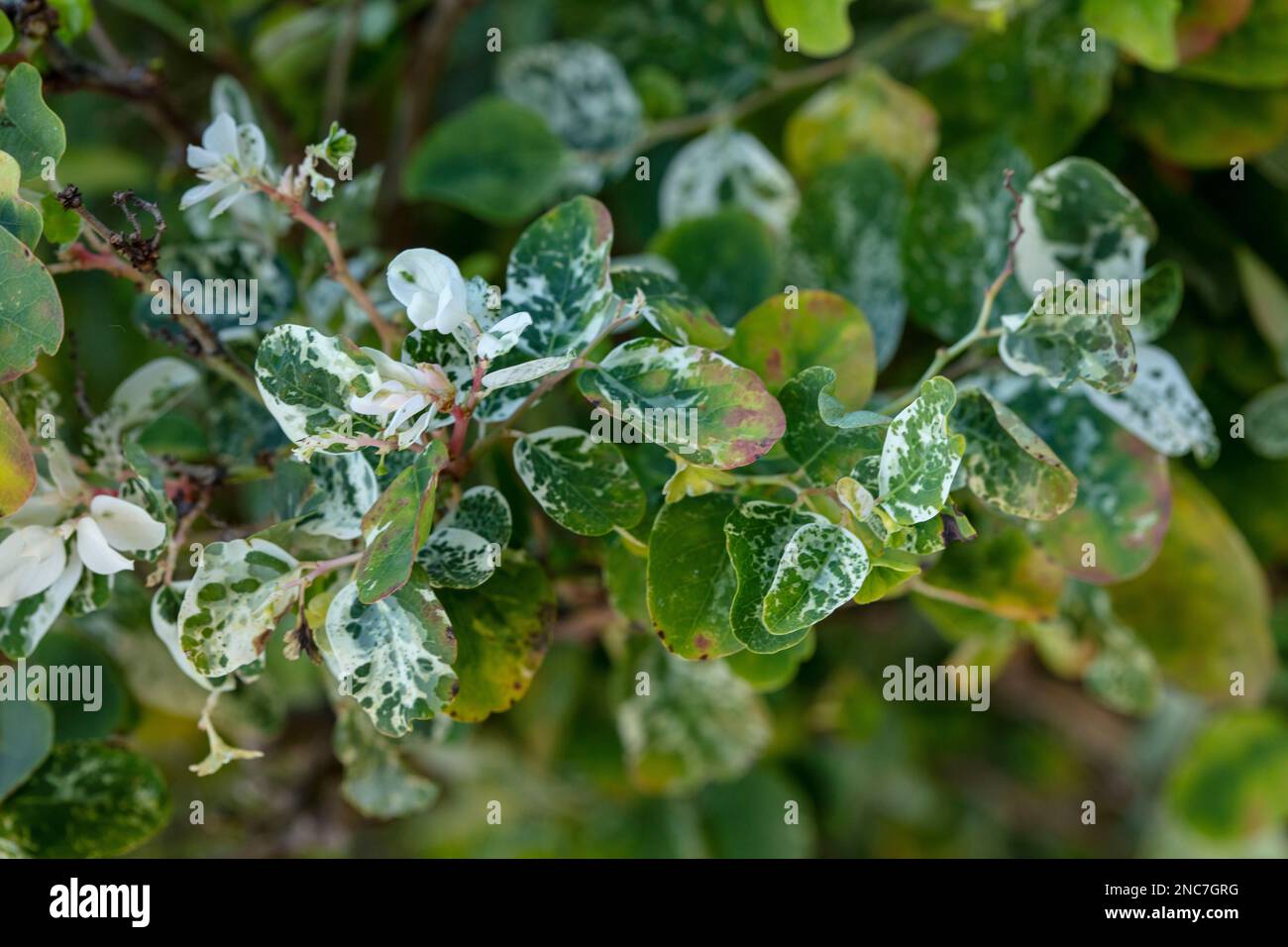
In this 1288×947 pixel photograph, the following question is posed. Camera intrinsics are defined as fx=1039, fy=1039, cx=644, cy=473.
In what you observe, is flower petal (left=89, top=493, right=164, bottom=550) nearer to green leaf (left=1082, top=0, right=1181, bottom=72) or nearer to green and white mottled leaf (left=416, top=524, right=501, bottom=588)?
green and white mottled leaf (left=416, top=524, right=501, bottom=588)

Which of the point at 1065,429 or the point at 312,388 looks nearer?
the point at 312,388

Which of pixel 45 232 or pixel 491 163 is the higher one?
pixel 491 163

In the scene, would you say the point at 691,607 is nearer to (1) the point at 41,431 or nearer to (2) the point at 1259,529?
(1) the point at 41,431

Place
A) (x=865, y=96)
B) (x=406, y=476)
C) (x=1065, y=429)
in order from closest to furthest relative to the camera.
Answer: (x=406, y=476) < (x=1065, y=429) < (x=865, y=96)

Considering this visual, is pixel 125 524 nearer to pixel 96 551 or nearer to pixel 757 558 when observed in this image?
pixel 96 551

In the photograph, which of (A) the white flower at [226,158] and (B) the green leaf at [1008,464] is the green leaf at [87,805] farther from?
(B) the green leaf at [1008,464]
